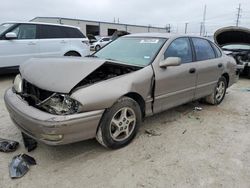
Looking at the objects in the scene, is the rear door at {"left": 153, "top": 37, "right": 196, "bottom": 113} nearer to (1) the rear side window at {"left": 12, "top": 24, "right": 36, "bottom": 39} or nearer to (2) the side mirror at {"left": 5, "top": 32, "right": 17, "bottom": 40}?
(2) the side mirror at {"left": 5, "top": 32, "right": 17, "bottom": 40}

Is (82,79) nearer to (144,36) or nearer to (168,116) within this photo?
(144,36)

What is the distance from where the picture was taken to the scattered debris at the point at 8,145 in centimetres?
318

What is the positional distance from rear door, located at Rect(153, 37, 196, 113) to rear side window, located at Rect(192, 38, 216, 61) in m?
0.22

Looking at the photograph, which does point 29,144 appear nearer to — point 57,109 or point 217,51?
point 57,109

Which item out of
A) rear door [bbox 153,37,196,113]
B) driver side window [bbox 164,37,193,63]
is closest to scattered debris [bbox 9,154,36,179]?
rear door [bbox 153,37,196,113]

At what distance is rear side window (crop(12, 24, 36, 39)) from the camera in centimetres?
717

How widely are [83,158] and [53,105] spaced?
79 centimetres

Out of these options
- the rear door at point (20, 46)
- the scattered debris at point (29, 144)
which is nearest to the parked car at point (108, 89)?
the scattered debris at point (29, 144)

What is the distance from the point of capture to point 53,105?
2.79 m

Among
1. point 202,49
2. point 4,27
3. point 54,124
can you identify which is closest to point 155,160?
point 54,124

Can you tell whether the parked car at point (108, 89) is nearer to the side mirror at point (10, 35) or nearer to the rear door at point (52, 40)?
the side mirror at point (10, 35)

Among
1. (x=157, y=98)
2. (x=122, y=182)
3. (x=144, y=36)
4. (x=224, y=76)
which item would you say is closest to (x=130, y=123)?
(x=157, y=98)

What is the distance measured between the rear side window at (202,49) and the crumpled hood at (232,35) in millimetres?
4572

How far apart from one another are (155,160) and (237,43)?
27.5 ft
